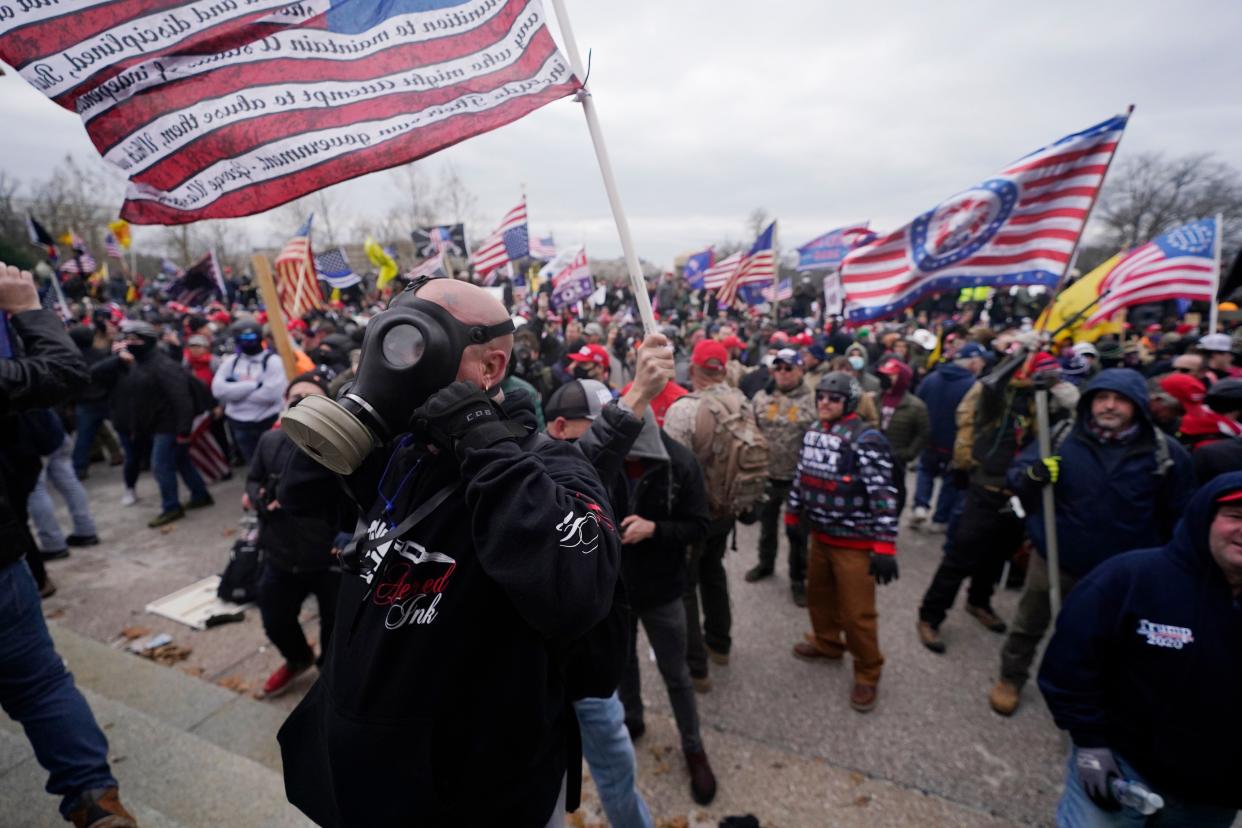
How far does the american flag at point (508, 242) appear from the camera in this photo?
11.4 m

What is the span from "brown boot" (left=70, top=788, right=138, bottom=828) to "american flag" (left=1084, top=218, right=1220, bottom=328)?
778cm

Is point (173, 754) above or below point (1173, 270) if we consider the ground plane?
below

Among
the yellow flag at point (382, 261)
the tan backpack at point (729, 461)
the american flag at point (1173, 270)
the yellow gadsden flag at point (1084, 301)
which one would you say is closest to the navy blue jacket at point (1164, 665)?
the tan backpack at point (729, 461)

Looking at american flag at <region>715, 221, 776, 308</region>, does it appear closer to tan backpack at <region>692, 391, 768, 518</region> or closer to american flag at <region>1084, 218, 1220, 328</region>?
american flag at <region>1084, 218, 1220, 328</region>

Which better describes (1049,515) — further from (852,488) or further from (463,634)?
(463,634)

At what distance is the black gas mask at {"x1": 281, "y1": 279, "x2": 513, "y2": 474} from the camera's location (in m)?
1.28

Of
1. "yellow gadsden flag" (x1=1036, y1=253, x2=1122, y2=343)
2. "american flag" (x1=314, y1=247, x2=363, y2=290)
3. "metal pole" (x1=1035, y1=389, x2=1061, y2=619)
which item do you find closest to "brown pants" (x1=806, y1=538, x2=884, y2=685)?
"metal pole" (x1=1035, y1=389, x2=1061, y2=619)

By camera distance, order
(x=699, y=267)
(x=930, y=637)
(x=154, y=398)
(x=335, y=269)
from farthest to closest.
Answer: (x=699, y=267) < (x=335, y=269) < (x=154, y=398) < (x=930, y=637)

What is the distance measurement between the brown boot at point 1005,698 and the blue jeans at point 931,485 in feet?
9.60

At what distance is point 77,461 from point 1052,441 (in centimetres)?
1147

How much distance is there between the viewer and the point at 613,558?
1425 millimetres

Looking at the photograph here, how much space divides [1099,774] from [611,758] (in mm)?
1823

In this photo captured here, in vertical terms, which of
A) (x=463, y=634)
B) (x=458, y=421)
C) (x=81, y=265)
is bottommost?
(x=463, y=634)

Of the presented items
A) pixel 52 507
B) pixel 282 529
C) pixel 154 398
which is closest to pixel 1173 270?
pixel 282 529
